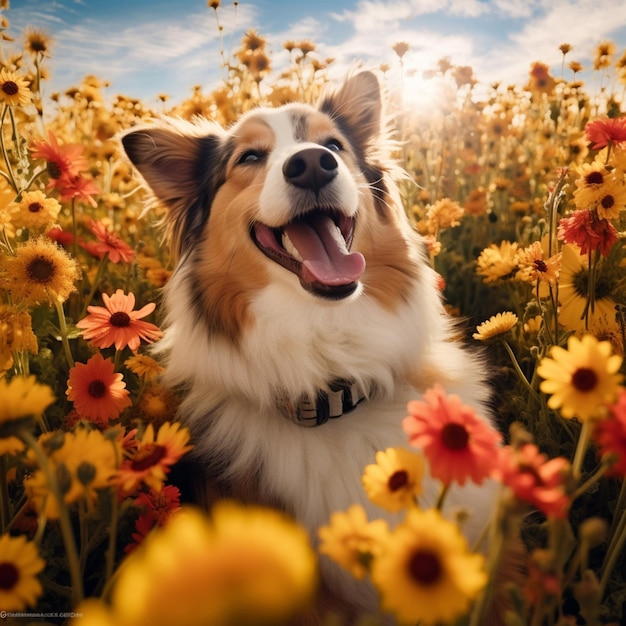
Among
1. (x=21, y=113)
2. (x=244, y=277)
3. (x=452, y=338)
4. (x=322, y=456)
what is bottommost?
(x=322, y=456)

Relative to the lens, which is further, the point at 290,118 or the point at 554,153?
the point at 554,153

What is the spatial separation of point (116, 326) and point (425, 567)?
161 centimetres

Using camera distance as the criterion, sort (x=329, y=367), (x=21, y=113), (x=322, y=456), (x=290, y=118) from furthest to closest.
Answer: (x=21, y=113) → (x=290, y=118) → (x=329, y=367) → (x=322, y=456)

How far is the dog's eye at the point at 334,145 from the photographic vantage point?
2691 mm

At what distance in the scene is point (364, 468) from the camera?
76.9 inches

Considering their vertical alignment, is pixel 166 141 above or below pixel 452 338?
above

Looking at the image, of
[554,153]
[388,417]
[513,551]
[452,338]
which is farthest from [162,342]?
[554,153]

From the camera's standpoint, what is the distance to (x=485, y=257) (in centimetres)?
251

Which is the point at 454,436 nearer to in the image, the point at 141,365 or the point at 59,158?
the point at 141,365

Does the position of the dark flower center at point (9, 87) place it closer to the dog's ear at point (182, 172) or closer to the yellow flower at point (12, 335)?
the dog's ear at point (182, 172)

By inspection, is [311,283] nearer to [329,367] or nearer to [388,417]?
[329,367]

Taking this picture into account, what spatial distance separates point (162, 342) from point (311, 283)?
892 millimetres

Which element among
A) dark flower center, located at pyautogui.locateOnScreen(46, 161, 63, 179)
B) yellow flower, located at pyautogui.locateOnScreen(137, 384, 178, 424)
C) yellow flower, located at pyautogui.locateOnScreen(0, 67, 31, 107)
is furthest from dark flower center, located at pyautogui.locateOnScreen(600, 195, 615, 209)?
yellow flower, located at pyautogui.locateOnScreen(0, 67, 31, 107)

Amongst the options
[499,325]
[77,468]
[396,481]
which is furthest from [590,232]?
[77,468]
